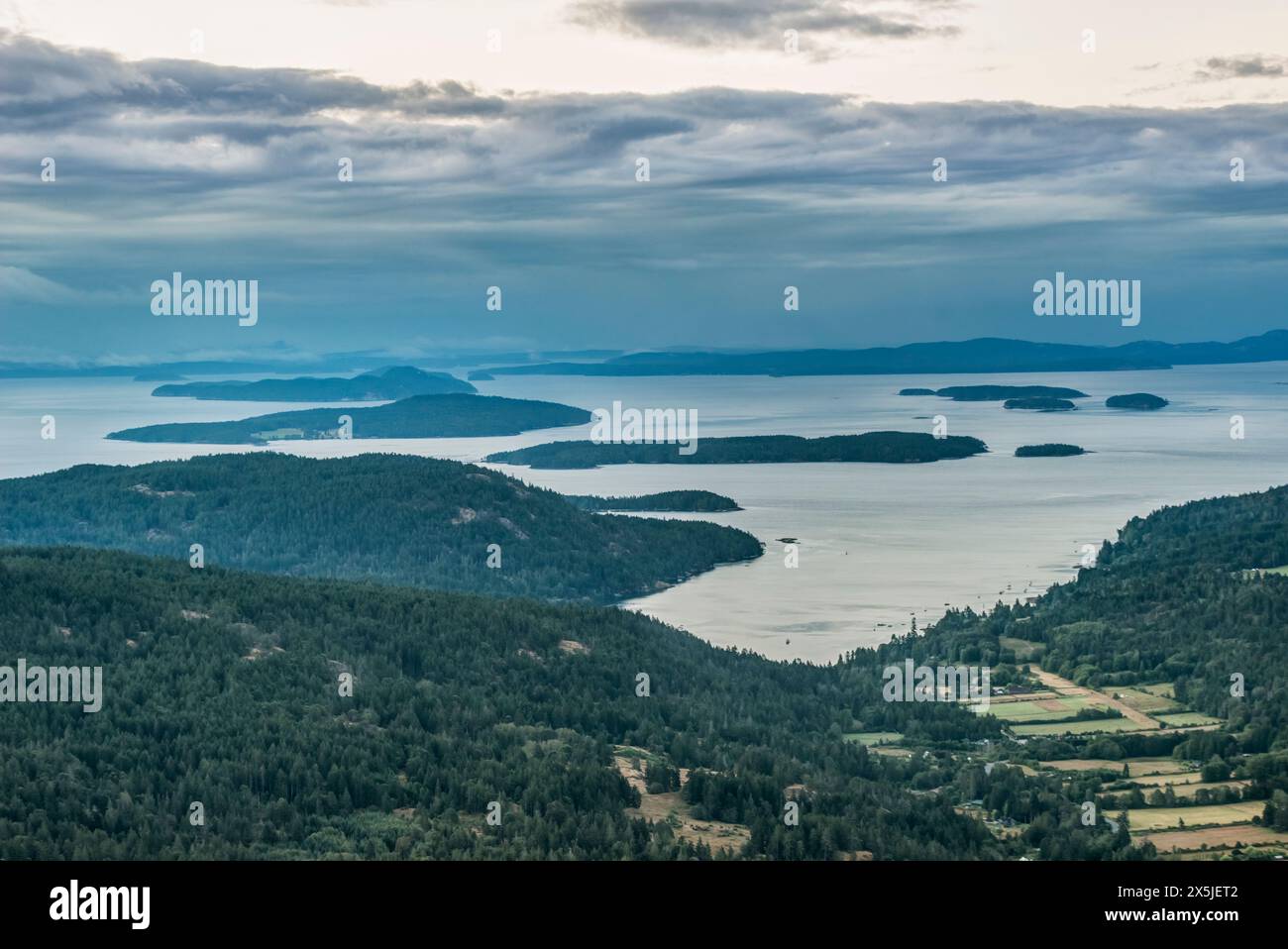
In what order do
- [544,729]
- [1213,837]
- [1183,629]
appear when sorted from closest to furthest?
[1213,837]
[544,729]
[1183,629]

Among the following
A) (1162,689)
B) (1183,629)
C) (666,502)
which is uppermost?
(666,502)

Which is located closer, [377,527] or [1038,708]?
[1038,708]

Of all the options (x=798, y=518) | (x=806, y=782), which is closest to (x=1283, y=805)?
(x=806, y=782)

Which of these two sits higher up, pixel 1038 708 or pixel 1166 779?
pixel 1038 708

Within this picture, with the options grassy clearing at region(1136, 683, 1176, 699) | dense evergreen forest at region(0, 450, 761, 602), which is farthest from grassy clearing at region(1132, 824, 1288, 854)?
dense evergreen forest at region(0, 450, 761, 602)

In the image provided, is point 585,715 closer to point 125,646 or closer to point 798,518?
point 125,646

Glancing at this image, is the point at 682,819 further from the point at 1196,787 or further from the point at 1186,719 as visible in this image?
the point at 1186,719

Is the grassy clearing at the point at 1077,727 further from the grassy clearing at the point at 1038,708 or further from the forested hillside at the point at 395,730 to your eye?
the forested hillside at the point at 395,730

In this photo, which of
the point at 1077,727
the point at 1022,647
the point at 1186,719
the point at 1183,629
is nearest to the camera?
the point at 1077,727

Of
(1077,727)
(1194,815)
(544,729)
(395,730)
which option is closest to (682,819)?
(544,729)
